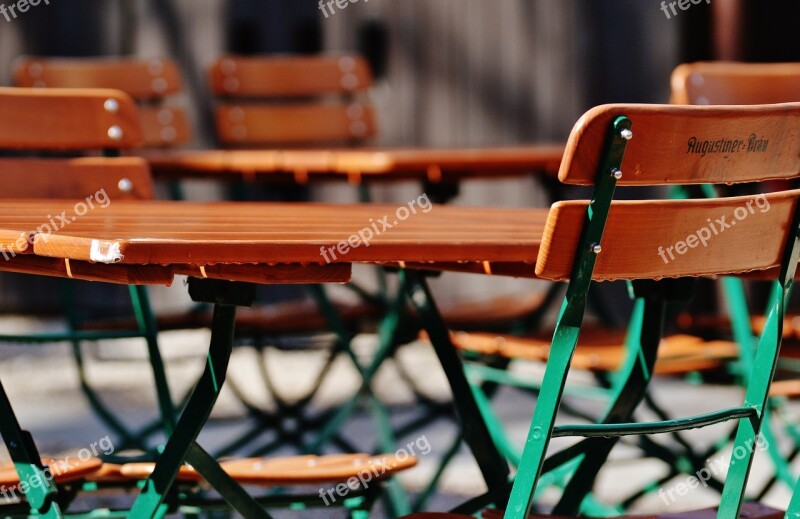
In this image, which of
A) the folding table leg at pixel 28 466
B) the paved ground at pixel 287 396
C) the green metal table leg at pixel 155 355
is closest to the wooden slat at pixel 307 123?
the paved ground at pixel 287 396

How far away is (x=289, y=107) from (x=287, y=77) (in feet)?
0.36

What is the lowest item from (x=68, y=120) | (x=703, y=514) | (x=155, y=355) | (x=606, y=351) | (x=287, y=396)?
(x=287, y=396)

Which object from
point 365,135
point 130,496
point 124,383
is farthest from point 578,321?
point 124,383

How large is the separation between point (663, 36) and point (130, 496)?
3.71 meters

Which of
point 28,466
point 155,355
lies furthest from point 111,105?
point 28,466

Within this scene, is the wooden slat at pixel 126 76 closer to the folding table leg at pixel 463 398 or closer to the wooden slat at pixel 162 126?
the wooden slat at pixel 162 126

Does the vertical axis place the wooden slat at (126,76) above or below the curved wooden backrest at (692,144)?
below

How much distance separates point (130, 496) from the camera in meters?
3.45

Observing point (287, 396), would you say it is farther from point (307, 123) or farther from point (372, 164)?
point (372, 164)

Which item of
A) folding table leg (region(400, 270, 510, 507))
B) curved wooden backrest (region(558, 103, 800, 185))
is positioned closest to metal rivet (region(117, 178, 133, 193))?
folding table leg (region(400, 270, 510, 507))

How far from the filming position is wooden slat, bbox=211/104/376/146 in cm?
454

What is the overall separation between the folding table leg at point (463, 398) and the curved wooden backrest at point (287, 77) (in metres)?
2.69

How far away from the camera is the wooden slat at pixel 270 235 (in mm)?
1369

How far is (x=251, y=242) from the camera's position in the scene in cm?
140
